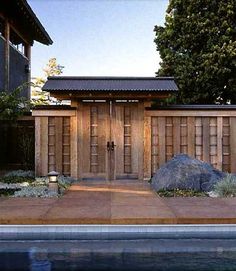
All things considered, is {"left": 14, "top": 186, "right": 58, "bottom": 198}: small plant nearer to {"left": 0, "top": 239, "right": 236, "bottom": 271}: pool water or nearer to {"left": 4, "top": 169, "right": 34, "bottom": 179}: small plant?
{"left": 4, "top": 169, "right": 34, "bottom": 179}: small plant

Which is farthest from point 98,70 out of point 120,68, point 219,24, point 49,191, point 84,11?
point 49,191

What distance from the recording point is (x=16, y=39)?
17609 mm

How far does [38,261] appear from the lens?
486cm

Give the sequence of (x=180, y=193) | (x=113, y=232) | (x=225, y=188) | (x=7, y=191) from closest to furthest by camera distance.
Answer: (x=113, y=232) < (x=225, y=188) < (x=180, y=193) < (x=7, y=191)

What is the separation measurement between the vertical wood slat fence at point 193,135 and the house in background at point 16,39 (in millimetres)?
6916

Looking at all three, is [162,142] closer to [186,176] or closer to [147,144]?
[147,144]

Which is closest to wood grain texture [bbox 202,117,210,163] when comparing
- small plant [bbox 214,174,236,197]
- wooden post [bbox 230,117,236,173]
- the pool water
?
wooden post [bbox 230,117,236,173]

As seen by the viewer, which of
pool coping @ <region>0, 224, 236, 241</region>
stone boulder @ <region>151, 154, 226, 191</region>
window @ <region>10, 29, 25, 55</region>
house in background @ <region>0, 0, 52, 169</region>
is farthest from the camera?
window @ <region>10, 29, 25, 55</region>

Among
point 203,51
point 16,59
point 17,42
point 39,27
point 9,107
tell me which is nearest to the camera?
point 9,107

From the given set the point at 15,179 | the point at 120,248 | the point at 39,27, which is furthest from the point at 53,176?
the point at 39,27

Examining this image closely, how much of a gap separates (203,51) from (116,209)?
49.2ft

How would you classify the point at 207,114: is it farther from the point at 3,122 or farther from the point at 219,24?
the point at 219,24

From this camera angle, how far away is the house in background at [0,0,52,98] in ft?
49.9

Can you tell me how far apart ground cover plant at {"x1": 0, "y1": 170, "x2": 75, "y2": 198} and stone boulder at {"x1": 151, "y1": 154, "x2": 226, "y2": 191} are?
2.48 metres
